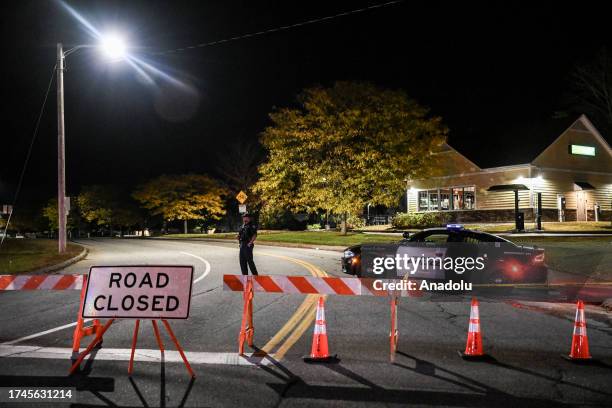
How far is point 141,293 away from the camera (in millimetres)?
6363

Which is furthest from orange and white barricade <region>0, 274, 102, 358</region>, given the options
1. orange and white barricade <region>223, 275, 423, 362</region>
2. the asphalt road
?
orange and white barricade <region>223, 275, 423, 362</region>

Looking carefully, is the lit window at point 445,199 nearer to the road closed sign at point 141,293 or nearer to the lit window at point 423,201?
the lit window at point 423,201

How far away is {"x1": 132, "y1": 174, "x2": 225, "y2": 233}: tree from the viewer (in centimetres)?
6181

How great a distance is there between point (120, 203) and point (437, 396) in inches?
3238

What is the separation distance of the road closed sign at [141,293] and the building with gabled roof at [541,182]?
1219 inches

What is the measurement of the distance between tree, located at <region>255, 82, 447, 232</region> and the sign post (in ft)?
85.8

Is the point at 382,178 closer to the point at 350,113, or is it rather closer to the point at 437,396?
the point at 350,113

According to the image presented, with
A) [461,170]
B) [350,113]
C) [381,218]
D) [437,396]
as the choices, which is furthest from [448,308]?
[381,218]

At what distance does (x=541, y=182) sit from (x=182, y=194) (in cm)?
3940

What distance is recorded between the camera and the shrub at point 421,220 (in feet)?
129

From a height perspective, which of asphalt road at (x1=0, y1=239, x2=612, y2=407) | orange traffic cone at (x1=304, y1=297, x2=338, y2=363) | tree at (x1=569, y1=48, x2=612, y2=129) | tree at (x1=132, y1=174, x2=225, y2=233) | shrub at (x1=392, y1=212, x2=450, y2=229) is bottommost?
asphalt road at (x1=0, y1=239, x2=612, y2=407)

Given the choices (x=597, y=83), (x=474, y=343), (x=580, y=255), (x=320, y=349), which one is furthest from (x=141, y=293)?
(x=597, y=83)

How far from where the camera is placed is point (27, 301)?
11.5 meters

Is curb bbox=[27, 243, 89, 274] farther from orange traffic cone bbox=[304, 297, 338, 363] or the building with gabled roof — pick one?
the building with gabled roof
